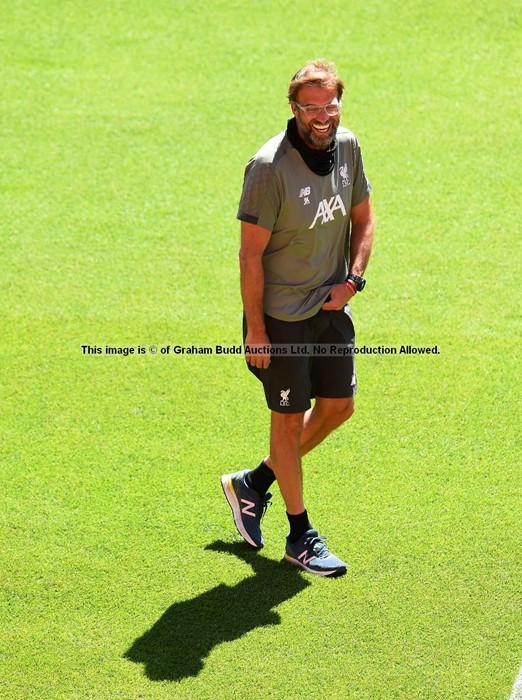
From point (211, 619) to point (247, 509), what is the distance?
0.63 meters

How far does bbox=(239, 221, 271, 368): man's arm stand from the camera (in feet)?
15.4

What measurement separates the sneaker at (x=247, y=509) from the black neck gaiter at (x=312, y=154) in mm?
1558

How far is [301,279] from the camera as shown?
4902 millimetres

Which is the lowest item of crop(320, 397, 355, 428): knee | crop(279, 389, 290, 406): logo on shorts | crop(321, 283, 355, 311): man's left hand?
crop(320, 397, 355, 428): knee

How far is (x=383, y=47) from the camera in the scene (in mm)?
9977

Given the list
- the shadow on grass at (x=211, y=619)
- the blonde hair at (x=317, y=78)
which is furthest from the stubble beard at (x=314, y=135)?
the shadow on grass at (x=211, y=619)

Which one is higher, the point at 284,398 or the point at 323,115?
the point at 323,115

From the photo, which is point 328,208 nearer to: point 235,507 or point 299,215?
point 299,215

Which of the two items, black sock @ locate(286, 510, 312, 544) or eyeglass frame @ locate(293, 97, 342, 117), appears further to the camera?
black sock @ locate(286, 510, 312, 544)

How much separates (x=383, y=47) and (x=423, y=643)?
21.9 ft

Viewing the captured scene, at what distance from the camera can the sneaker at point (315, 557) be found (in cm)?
499

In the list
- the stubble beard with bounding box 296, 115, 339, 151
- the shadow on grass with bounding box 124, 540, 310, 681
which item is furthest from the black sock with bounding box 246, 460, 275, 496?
the stubble beard with bounding box 296, 115, 339, 151

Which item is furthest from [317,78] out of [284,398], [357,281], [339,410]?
[339,410]

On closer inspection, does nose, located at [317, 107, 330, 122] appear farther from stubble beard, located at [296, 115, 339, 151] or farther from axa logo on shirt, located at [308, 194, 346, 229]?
axa logo on shirt, located at [308, 194, 346, 229]
